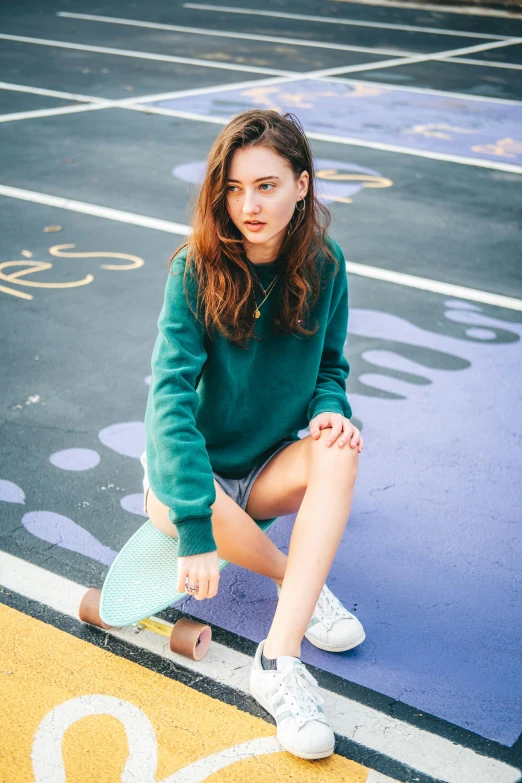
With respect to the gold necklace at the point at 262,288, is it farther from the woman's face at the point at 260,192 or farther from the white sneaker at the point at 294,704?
the white sneaker at the point at 294,704

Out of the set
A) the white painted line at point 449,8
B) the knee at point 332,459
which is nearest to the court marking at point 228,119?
the knee at point 332,459

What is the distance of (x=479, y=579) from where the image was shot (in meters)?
2.74

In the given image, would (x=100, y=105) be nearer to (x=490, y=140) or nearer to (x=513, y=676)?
(x=490, y=140)

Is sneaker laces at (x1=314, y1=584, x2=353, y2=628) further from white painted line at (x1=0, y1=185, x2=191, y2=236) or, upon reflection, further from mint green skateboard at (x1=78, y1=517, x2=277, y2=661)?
white painted line at (x1=0, y1=185, x2=191, y2=236)

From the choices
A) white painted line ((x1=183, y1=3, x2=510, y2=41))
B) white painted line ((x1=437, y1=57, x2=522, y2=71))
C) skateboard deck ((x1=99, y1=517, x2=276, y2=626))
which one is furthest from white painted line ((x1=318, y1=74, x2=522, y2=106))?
skateboard deck ((x1=99, y1=517, x2=276, y2=626))

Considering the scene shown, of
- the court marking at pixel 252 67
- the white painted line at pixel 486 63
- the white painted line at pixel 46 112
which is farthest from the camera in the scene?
the white painted line at pixel 486 63

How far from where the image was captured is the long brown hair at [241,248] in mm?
2348

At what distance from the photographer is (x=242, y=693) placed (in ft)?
7.48

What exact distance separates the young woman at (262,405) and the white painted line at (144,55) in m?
9.53

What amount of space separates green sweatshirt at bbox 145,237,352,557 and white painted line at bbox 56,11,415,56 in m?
11.8

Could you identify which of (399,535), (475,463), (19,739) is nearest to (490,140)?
(475,463)

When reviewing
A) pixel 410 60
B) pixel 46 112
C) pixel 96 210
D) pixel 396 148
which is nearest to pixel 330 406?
pixel 96 210

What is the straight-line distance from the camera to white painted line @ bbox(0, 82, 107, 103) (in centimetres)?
922

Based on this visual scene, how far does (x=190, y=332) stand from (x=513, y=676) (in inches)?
50.9
